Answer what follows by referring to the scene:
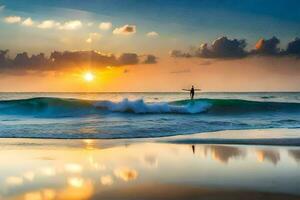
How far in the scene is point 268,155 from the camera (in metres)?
11.5

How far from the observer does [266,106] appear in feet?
137

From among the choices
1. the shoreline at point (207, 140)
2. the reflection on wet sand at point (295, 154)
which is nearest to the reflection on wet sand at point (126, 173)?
the reflection on wet sand at point (295, 154)

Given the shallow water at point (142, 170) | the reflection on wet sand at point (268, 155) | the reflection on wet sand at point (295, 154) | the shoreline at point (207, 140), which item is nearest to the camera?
the shallow water at point (142, 170)

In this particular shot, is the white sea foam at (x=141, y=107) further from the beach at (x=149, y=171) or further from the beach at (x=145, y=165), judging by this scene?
the beach at (x=149, y=171)

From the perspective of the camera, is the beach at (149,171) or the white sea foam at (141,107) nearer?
the beach at (149,171)

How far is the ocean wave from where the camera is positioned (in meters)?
34.0

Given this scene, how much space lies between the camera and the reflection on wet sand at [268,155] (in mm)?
10648

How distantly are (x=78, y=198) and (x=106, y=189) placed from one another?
26.2 inches

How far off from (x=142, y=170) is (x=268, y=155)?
371 centimetres

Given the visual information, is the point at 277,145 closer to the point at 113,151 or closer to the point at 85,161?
the point at 113,151

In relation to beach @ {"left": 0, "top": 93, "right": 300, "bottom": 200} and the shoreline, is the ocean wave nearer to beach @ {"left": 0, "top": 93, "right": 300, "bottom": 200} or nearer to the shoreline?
beach @ {"left": 0, "top": 93, "right": 300, "bottom": 200}

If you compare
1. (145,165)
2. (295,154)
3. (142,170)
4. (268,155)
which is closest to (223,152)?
(268,155)

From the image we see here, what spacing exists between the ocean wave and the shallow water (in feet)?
66.8

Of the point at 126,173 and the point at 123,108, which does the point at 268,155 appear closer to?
the point at 126,173
